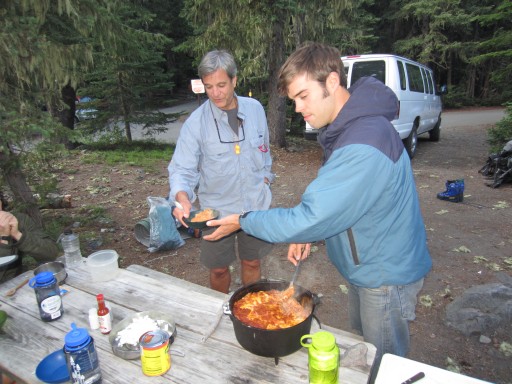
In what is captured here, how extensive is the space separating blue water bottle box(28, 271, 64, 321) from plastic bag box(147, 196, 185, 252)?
2879mm

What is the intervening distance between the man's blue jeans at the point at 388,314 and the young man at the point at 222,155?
1374mm

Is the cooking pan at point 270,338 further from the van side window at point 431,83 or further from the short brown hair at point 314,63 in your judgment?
the van side window at point 431,83

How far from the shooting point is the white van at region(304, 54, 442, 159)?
784 cm

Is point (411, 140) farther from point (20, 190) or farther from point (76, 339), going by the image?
point (76, 339)

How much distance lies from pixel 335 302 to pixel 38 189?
13.8 feet

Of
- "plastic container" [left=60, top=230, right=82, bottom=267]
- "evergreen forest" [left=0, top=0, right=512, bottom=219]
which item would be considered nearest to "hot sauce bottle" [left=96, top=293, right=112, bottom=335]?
"plastic container" [left=60, top=230, right=82, bottom=267]

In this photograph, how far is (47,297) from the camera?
1910mm

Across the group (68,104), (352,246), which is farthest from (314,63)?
(68,104)

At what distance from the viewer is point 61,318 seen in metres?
1.97

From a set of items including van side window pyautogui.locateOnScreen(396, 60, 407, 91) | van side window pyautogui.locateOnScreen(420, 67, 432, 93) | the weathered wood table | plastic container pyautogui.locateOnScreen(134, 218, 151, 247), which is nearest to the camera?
the weathered wood table

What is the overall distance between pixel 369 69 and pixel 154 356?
7.89 m

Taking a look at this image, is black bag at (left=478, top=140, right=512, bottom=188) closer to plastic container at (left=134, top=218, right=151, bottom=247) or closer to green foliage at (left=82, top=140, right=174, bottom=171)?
plastic container at (left=134, top=218, right=151, bottom=247)

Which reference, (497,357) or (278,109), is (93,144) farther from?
(497,357)

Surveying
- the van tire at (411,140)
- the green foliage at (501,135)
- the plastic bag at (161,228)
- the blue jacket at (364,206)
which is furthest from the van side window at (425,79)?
the blue jacket at (364,206)
